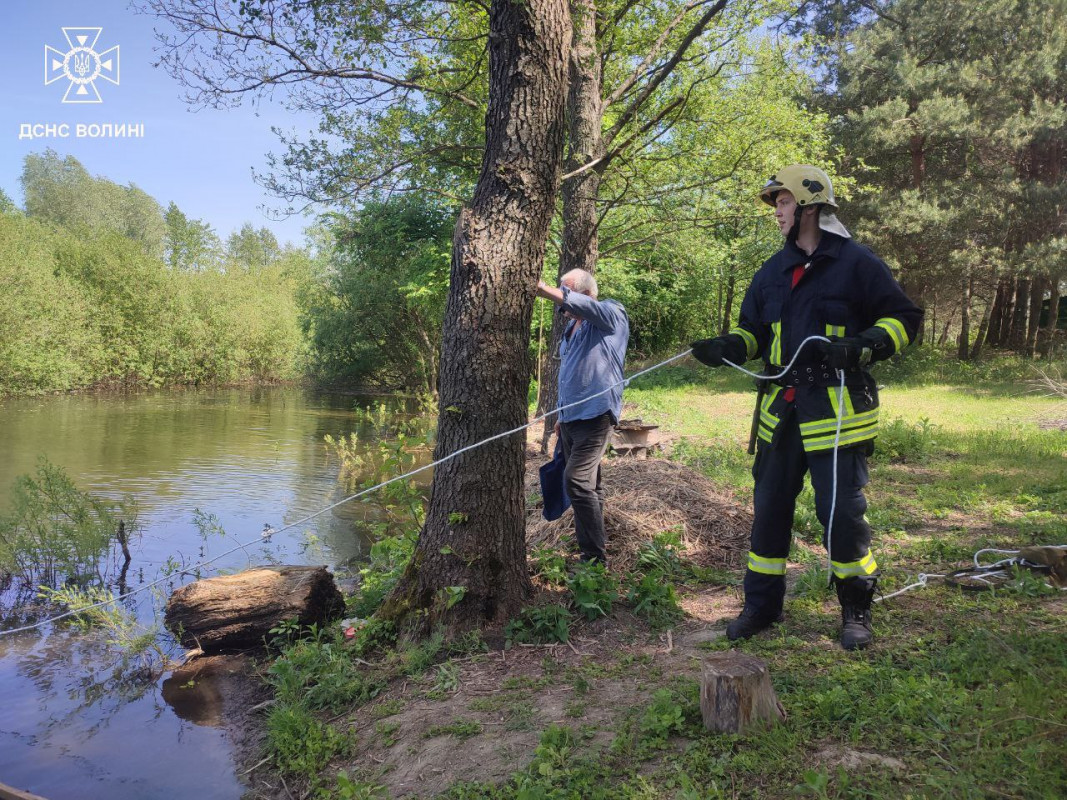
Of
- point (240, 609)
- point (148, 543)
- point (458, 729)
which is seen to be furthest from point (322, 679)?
point (148, 543)

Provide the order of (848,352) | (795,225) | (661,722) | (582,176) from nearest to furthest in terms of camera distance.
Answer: (661,722)
(848,352)
(795,225)
(582,176)

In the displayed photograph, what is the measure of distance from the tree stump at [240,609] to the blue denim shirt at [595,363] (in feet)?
7.53

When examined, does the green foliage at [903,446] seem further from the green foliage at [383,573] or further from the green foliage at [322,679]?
the green foliage at [322,679]

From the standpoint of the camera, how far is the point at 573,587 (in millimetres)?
4387

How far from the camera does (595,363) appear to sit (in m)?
4.72

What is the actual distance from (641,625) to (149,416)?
838 inches

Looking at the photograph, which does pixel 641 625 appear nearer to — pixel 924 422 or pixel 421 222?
pixel 924 422

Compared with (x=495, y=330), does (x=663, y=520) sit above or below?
below

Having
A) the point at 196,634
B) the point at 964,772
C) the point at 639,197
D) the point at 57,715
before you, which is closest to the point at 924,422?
the point at 639,197

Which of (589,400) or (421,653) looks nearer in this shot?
(421,653)

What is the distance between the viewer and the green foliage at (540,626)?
408 cm

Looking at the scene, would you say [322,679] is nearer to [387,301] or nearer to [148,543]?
[148,543]

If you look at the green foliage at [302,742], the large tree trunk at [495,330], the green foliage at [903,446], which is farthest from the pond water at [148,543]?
the green foliage at [903,446]

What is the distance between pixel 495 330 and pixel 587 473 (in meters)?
1.21
